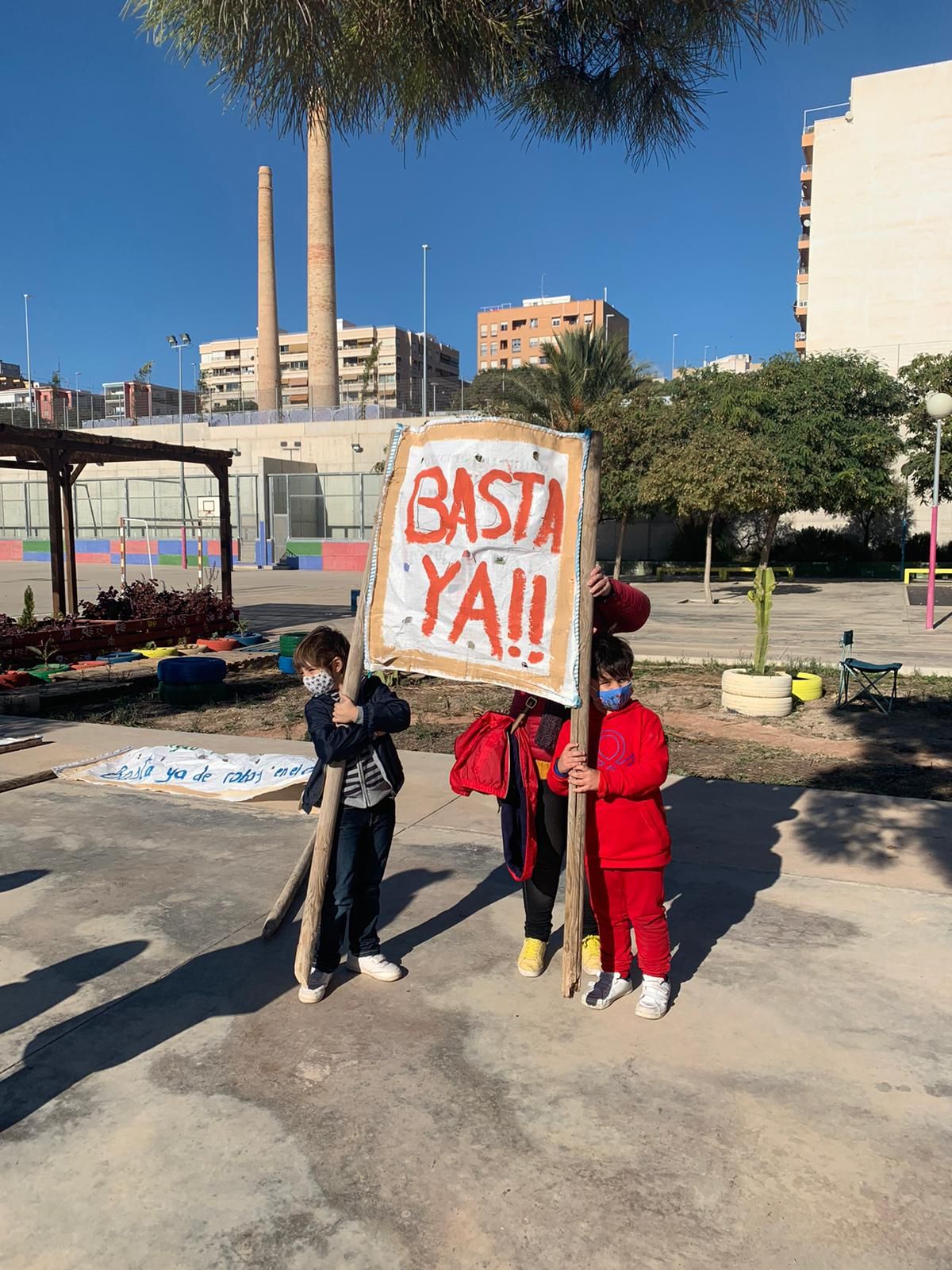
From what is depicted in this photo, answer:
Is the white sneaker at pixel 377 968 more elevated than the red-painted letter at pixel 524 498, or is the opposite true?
the red-painted letter at pixel 524 498

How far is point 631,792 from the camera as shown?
3160mm

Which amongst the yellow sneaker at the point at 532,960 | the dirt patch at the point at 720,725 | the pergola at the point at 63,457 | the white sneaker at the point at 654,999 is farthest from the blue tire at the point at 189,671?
the white sneaker at the point at 654,999

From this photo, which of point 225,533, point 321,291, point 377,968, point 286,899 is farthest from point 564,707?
point 321,291

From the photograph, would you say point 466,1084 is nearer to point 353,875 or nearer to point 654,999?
point 654,999

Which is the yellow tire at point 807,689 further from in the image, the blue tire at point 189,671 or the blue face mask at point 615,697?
the blue face mask at point 615,697

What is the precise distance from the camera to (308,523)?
4056 cm

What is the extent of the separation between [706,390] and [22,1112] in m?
34.6

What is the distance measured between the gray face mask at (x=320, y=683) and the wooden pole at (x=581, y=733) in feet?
3.00

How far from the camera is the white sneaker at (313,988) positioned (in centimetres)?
337

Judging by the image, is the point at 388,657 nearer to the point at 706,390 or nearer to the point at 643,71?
the point at 643,71

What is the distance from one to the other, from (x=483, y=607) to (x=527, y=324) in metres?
126

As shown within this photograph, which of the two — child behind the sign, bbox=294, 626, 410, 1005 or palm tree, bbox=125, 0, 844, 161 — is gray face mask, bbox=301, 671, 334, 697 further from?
palm tree, bbox=125, 0, 844, 161

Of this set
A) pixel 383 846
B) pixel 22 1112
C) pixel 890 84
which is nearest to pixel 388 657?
pixel 383 846

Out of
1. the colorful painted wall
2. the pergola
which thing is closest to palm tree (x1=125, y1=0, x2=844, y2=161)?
the pergola
